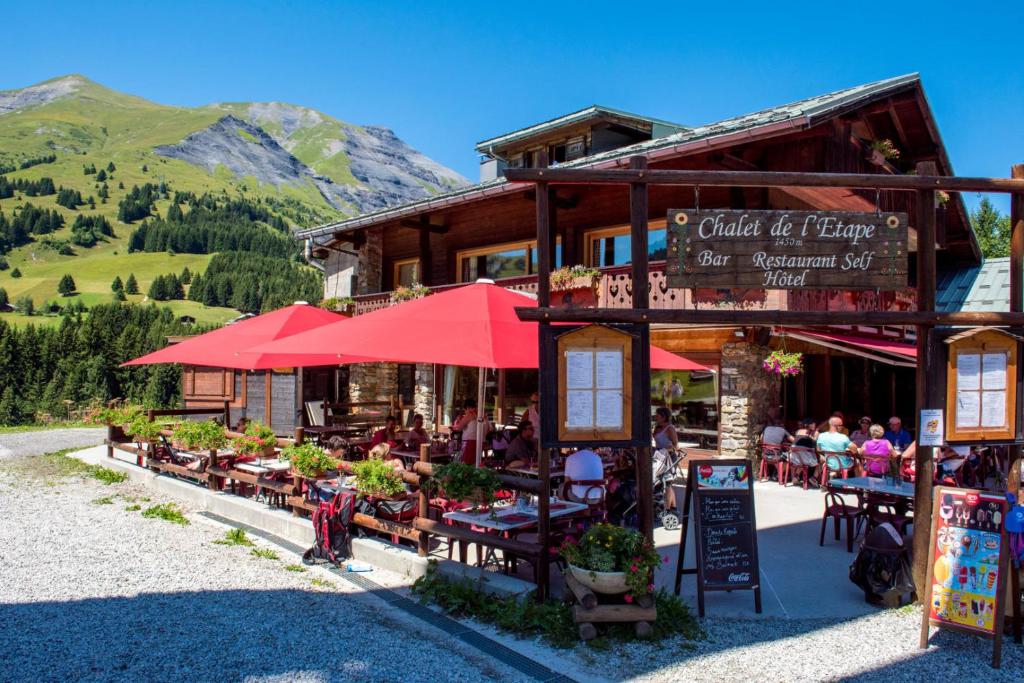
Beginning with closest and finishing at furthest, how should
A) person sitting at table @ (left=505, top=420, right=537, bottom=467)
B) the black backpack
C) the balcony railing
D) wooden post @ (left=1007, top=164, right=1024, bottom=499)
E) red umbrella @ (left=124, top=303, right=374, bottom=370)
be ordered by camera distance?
wooden post @ (left=1007, top=164, right=1024, bottom=499), the black backpack, person sitting at table @ (left=505, top=420, right=537, bottom=467), red umbrella @ (left=124, top=303, right=374, bottom=370), the balcony railing

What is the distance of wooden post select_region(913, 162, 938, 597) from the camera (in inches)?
224

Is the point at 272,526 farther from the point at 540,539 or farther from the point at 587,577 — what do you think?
the point at 587,577

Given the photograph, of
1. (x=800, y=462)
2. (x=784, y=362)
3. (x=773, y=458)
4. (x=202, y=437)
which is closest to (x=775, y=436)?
(x=773, y=458)

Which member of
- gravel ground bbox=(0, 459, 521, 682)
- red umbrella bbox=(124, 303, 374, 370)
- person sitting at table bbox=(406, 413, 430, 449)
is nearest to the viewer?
gravel ground bbox=(0, 459, 521, 682)

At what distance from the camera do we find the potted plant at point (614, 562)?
16.4ft

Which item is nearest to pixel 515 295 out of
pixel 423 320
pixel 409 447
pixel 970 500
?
pixel 423 320

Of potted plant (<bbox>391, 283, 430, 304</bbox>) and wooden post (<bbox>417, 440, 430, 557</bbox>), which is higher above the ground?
potted plant (<bbox>391, 283, 430, 304</bbox>)

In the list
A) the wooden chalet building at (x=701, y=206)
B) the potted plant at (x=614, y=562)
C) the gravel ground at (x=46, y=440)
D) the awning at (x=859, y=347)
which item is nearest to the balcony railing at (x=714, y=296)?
the wooden chalet building at (x=701, y=206)

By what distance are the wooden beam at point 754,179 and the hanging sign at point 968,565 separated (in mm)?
2414

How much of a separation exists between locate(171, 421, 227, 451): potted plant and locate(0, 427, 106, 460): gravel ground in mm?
7209

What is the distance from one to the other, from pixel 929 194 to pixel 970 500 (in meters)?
2.50

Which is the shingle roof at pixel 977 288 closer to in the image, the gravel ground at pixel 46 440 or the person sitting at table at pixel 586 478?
the person sitting at table at pixel 586 478

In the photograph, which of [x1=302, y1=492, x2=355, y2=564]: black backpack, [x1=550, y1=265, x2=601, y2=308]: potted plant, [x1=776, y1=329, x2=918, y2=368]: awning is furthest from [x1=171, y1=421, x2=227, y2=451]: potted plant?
[x1=776, y1=329, x2=918, y2=368]: awning

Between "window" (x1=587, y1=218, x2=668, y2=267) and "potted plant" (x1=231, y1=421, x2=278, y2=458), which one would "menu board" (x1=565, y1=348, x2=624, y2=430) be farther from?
"window" (x1=587, y1=218, x2=668, y2=267)
